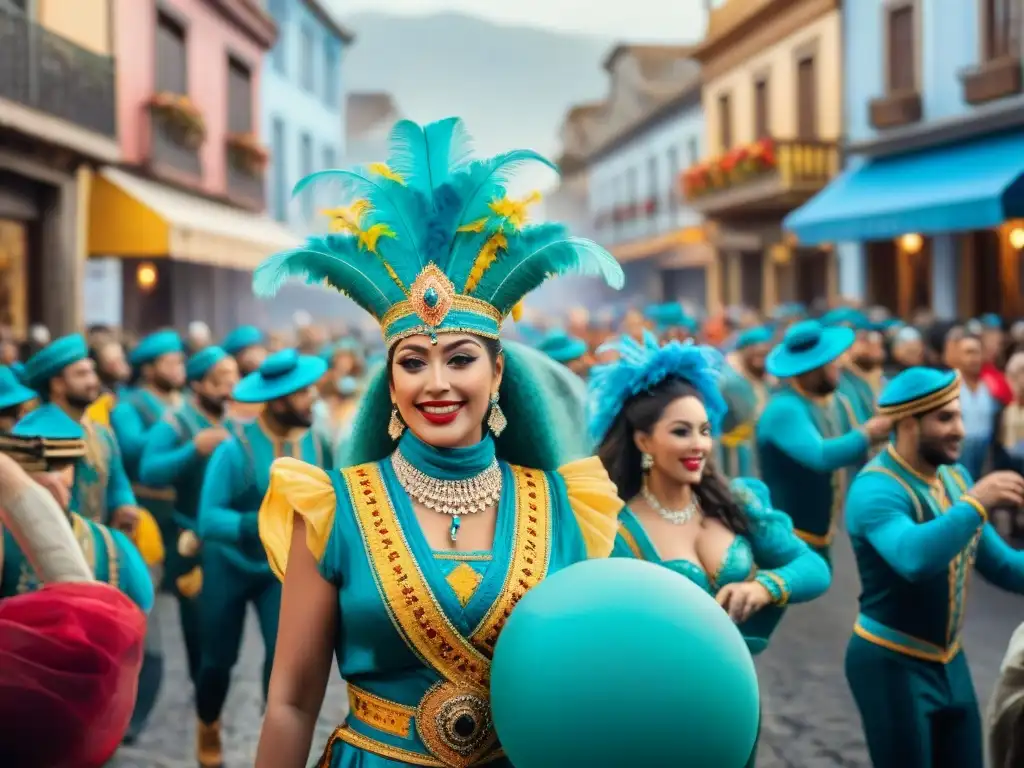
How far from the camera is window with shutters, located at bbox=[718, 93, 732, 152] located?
28766 mm

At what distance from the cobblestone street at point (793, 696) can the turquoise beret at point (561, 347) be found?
88.0 inches

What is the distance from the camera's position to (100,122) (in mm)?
16219

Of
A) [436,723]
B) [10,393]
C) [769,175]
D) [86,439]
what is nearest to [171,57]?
[769,175]

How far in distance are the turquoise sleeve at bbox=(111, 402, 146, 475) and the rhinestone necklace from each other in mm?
5021

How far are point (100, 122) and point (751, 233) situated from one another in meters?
14.2

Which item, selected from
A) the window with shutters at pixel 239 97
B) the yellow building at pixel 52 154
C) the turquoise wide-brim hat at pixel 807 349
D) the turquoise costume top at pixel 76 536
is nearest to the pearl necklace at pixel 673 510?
the turquoise costume top at pixel 76 536

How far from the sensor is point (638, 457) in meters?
4.32

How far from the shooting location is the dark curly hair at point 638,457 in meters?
4.25

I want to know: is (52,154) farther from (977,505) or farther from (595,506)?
(595,506)

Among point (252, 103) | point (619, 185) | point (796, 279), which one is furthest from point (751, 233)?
point (619, 185)

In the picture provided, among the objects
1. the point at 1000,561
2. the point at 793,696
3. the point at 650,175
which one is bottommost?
the point at 793,696

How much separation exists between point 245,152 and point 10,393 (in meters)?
19.6

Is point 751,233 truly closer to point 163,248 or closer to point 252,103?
point 252,103

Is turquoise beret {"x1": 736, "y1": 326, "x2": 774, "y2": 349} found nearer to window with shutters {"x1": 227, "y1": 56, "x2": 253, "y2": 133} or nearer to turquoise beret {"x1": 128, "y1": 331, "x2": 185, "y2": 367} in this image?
turquoise beret {"x1": 128, "y1": 331, "x2": 185, "y2": 367}
